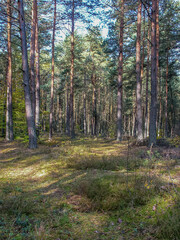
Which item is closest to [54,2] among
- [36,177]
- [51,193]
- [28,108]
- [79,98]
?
[28,108]

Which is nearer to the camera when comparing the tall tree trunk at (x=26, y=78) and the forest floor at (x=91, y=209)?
the forest floor at (x=91, y=209)

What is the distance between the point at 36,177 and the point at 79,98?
126ft

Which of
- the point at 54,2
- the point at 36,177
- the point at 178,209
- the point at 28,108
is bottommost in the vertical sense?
the point at 36,177

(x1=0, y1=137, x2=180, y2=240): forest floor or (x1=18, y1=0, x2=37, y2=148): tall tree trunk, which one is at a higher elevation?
(x1=18, y1=0, x2=37, y2=148): tall tree trunk

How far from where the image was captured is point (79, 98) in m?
43.7

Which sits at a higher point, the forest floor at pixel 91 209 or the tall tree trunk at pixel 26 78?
the tall tree trunk at pixel 26 78

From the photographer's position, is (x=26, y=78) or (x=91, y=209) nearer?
(x=91, y=209)

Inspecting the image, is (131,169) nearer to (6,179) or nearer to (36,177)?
(36,177)

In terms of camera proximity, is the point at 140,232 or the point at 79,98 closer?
the point at 140,232

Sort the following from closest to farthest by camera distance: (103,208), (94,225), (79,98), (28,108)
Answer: (94,225) → (103,208) → (28,108) → (79,98)

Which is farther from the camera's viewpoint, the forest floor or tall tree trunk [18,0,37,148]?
tall tree trunk [18,0,37,148]

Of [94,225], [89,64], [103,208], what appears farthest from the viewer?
[89,64]

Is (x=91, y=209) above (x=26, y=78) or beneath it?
beneath

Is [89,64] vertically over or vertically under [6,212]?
over
